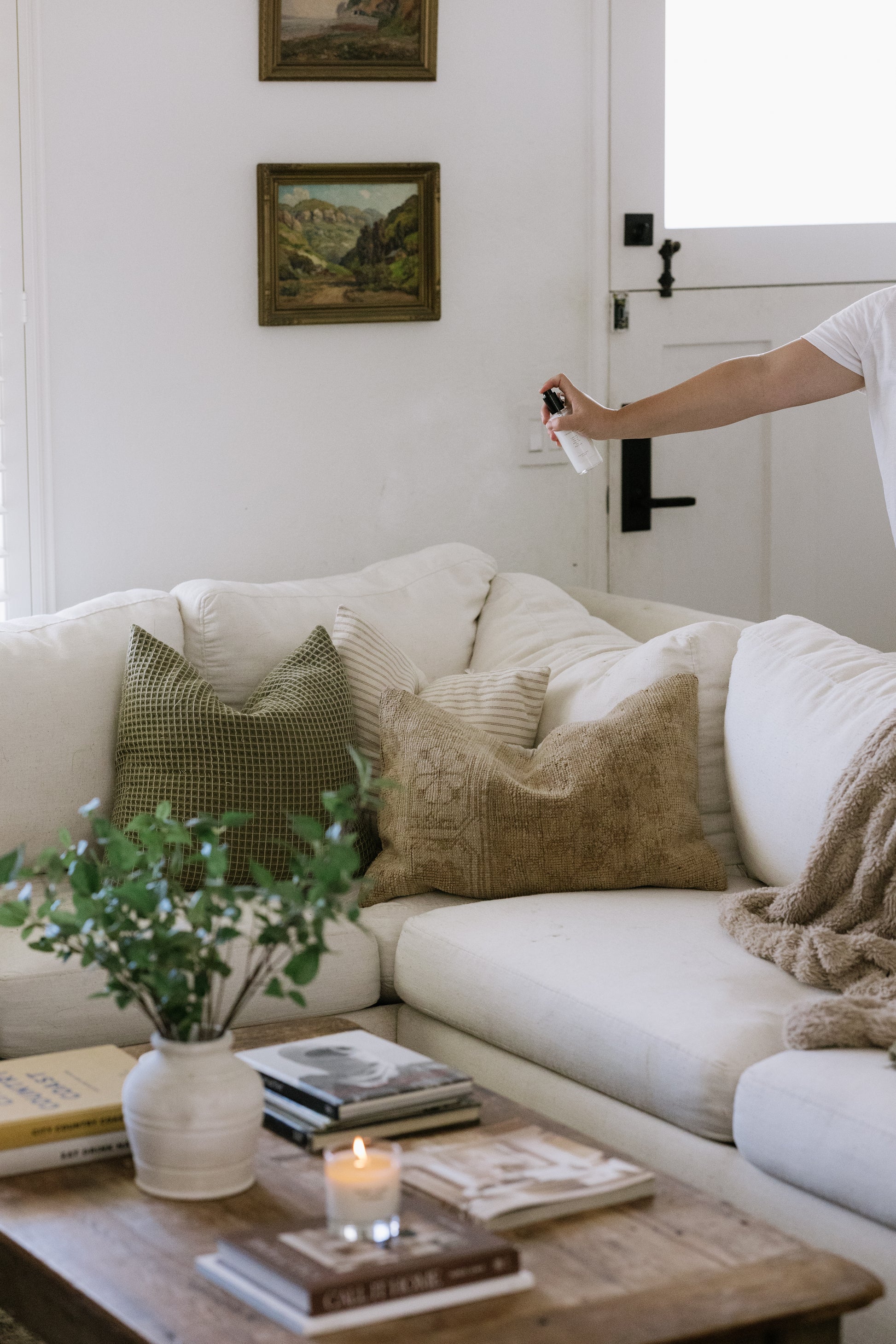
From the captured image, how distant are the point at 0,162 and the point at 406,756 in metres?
1.50

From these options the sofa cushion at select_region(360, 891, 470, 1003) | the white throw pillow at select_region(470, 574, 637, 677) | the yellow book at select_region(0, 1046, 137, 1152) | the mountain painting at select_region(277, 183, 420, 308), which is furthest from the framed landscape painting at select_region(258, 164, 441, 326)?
the yellow book at select_region(0, 1046, 137, 1152)

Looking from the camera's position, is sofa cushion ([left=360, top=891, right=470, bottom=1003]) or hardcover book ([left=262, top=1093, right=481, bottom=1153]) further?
sofa cushion ([left=360, top=891, right=470, bottom=1003])

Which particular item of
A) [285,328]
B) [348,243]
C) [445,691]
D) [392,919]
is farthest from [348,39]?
[392,919]

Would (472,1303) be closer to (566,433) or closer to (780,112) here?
(566,433)

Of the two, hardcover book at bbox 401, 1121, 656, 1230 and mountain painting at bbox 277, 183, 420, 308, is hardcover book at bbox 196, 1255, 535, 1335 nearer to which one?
hardcover book at bbox 401, 1121, 656, 1230

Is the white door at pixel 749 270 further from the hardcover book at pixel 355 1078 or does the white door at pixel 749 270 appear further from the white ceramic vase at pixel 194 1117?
the white ceramic vase at pixel 194 1117

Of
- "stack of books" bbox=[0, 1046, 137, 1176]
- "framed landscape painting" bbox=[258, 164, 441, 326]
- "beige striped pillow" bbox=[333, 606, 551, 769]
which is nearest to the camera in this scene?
"stack of books" bbox=[0, 1046, 137, 1176]

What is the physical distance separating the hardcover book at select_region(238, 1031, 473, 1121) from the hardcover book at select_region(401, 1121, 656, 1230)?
0.05 m

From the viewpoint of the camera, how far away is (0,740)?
2598mm

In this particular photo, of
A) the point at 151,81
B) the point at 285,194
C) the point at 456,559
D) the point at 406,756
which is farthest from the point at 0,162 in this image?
the point at 406,756

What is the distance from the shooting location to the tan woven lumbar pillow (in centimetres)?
248

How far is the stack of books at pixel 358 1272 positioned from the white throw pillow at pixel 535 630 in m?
1.63

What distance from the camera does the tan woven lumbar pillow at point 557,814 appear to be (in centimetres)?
248

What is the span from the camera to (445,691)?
2.80m
